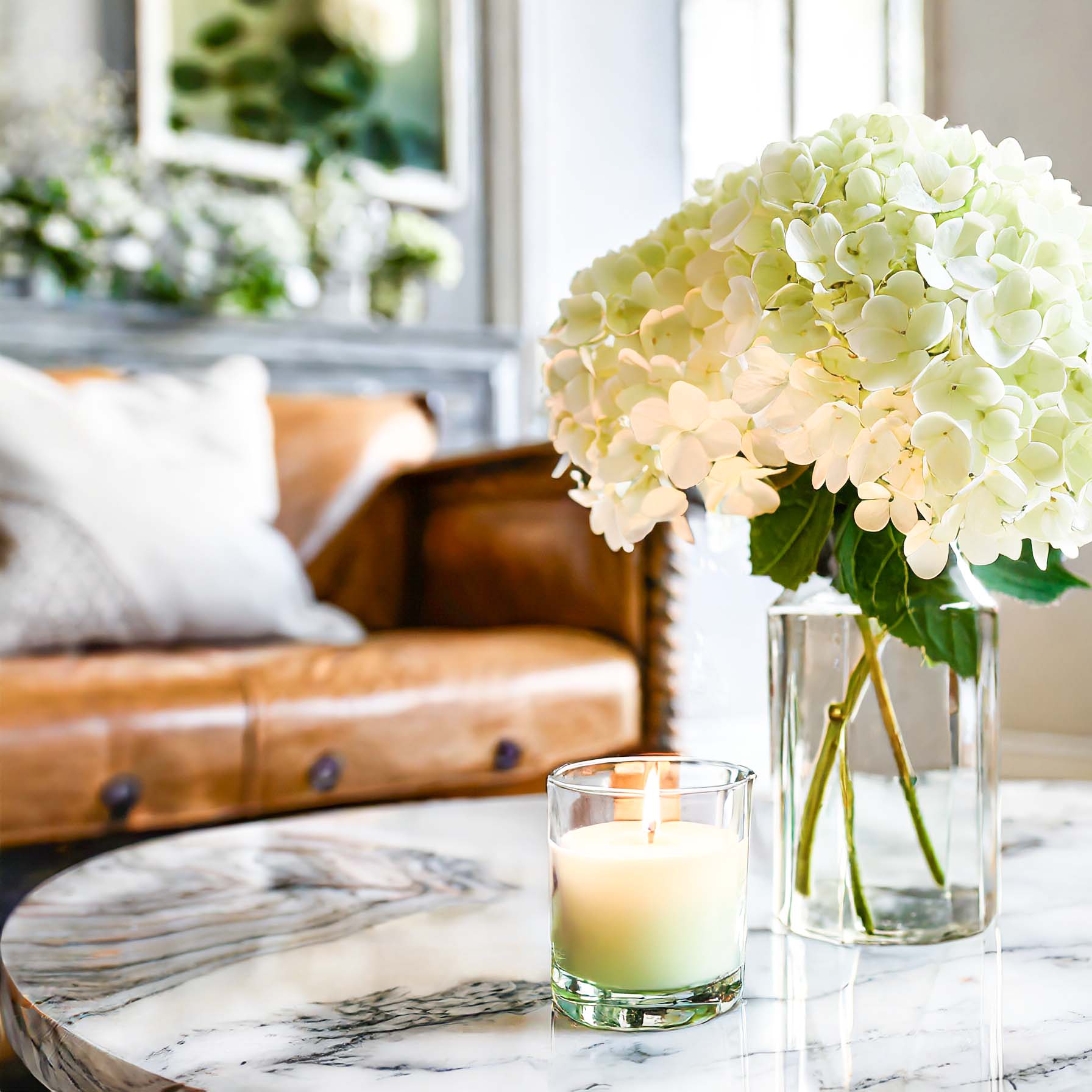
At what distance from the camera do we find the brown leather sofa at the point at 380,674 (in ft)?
4.21

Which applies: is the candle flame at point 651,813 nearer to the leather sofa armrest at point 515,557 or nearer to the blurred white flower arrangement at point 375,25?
the leather sofa armrest at point 515,557

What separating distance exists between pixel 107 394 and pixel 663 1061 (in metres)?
1.54

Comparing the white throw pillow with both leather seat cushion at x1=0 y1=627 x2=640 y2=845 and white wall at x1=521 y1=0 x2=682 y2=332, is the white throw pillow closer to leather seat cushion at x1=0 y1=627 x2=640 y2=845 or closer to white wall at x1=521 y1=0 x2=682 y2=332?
leather seat cushion at x1=0 y1=627 x2=640 y2=845

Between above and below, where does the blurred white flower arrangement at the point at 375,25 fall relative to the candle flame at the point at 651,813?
above

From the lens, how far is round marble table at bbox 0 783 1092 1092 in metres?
0.45

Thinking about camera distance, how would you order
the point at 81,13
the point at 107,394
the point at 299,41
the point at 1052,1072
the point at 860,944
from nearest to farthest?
the point at 1052,1072 → the point at 860,944 → the point at 107,394 → the point at 81,13 → the point at 299,41

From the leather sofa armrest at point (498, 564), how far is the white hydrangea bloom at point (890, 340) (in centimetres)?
114

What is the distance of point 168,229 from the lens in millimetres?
2609

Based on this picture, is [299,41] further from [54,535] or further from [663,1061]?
[663,1061]

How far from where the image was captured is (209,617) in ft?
5.42

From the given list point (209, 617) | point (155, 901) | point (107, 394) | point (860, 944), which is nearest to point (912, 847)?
point (860, 944)

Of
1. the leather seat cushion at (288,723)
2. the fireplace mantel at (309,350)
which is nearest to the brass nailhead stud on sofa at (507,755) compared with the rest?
the leather seat cushion at (288,723)

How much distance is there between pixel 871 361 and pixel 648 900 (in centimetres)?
23

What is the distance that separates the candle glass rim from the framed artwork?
8.07ft
